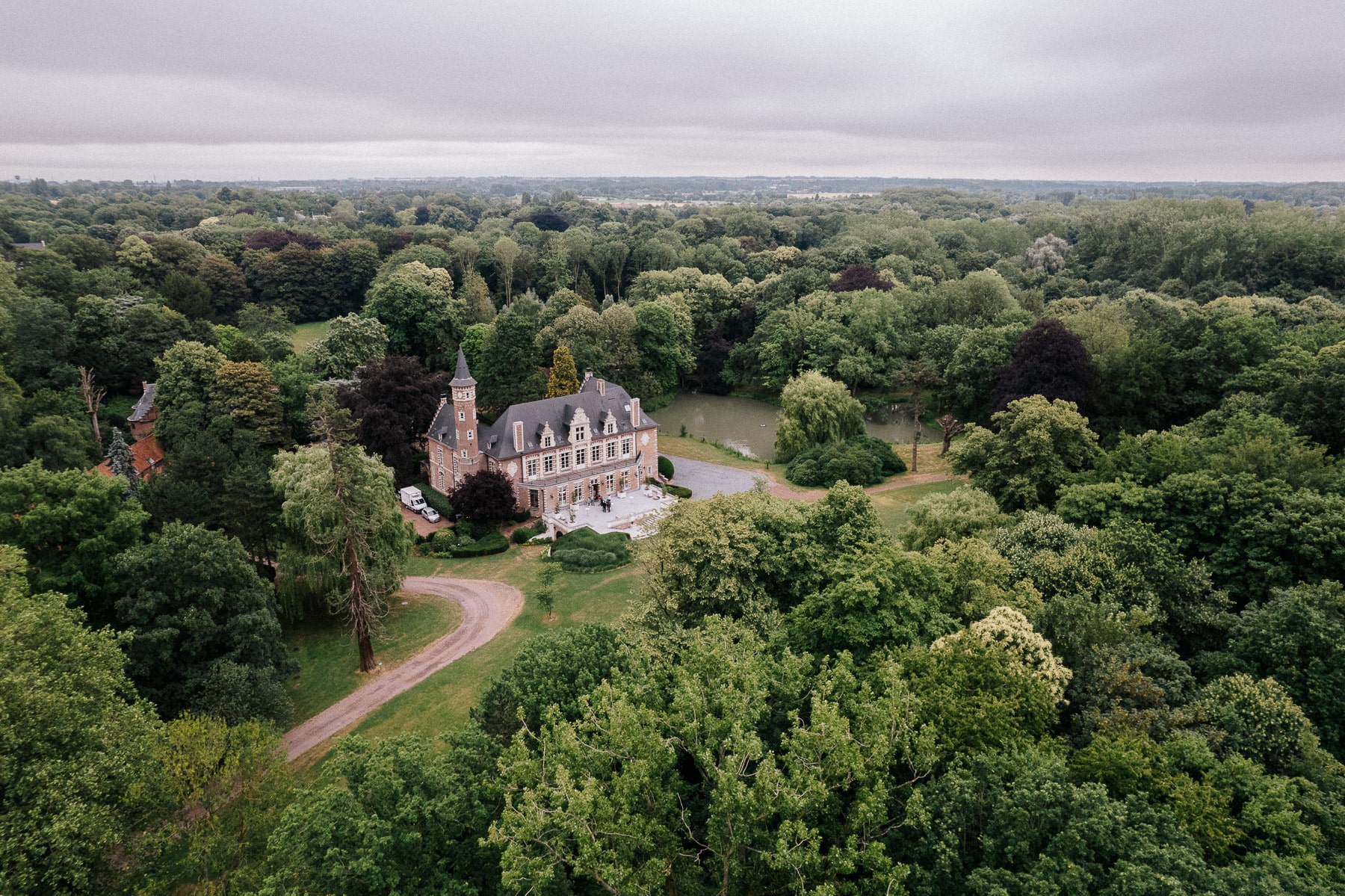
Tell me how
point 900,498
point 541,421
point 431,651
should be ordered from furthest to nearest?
1. point 541,421
2. point 900,498
3. point 431,651

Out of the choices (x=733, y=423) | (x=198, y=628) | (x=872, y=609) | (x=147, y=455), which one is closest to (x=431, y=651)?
(x=198, y=628)

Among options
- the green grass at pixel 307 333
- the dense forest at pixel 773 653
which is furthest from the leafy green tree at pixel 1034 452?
the green grass at pixel 307 333

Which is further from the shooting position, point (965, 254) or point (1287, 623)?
point (965, 254)

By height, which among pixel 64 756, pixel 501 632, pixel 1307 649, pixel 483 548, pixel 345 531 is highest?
pixel 1307 649

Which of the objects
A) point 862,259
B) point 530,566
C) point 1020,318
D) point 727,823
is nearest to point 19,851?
point 727,823

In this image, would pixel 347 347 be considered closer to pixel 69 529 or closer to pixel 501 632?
pixel 69 529

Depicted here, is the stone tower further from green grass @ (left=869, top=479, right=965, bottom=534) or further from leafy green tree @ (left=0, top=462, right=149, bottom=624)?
green grass @ (left=869, top=479, right=965, bottom=534)

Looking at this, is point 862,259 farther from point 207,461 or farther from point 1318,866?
point 1318,866
